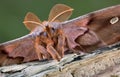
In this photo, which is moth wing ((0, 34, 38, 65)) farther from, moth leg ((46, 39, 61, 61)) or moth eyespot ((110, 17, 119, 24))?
moth eyespot ((110, 17, 119, 24))

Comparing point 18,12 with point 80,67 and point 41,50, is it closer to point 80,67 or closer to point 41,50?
point 41,50

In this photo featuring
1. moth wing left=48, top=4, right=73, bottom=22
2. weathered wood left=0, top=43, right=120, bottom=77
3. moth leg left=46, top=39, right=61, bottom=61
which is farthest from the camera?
moth wing left=48, top=4, right=73, bottom=22

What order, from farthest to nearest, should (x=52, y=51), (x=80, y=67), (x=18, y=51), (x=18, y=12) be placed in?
(x=18, y=12), (x=18, y=51), (x=52, y=51), (x=80, y=67)

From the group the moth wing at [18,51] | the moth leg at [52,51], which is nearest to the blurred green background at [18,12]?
the moth wing at [18,51]

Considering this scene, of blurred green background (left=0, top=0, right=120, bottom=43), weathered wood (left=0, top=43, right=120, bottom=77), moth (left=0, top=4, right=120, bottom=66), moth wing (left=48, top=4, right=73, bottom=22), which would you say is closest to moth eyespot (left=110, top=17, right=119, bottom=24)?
moth (left=0, top=4, right=120, bottom=66)

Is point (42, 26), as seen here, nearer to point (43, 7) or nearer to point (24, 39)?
point (24, 39)

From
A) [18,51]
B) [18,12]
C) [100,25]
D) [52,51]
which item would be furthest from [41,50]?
[18,12]
